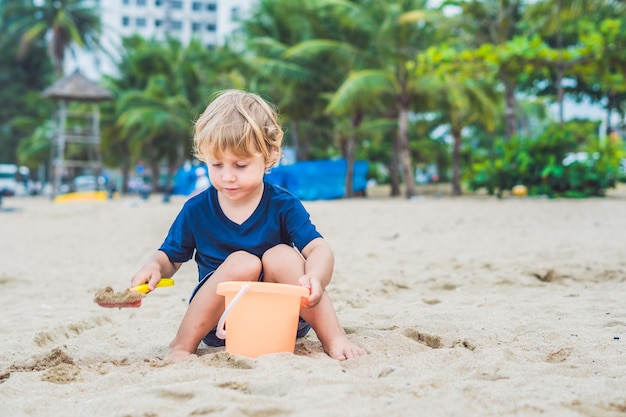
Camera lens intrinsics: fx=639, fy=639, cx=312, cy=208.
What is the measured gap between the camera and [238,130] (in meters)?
2.10

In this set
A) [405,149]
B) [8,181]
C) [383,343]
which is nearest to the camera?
[383,343]

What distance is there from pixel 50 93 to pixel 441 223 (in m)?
14.7

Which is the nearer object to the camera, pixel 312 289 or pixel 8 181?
pixel 312 289

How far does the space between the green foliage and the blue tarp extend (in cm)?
433

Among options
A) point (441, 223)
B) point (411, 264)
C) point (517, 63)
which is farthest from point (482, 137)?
point (411, 264)

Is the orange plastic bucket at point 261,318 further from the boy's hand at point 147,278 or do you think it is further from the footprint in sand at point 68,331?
the footprint in sand at point 68,331

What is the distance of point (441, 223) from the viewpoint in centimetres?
776

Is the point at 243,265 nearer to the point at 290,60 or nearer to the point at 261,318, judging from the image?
the point at 261,318

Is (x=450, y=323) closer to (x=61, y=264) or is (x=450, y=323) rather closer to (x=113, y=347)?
(x=113, y=347)

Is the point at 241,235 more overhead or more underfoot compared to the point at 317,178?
more overhead

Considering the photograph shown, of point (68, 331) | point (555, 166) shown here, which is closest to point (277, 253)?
point (68, 331)

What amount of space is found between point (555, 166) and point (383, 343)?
10388 millimetres

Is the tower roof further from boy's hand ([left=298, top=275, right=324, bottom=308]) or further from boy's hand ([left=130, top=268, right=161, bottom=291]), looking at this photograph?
boy's hand ([left=298, top=275, right=324, bottom=308])

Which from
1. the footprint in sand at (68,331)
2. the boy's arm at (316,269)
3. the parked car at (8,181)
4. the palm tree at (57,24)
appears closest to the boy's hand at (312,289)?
the boy's arm at (316,269)
